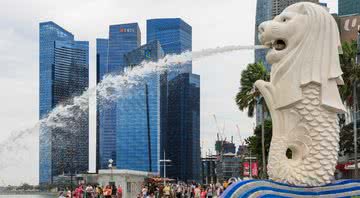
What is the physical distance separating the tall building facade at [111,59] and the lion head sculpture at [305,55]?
8088cm

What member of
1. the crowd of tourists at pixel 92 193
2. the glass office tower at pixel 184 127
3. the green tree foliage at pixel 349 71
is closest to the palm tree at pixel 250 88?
the green tree foliage at pixel 349 71

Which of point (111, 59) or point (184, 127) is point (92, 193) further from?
point (111, 59)

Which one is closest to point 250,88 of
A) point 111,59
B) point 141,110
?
point 141,110

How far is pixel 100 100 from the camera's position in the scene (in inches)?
985

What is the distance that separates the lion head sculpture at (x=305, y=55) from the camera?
14.1 meters

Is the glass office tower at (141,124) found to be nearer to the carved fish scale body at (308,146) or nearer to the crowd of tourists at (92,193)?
the crowd of tourists at (92,193)

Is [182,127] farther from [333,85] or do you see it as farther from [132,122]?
[333,85]

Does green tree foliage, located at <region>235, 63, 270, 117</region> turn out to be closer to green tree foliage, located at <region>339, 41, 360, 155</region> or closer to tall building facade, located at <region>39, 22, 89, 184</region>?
green tree foliage, located at <region>339, 41, 360, 155</region>

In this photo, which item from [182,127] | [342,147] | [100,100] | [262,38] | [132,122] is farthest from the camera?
[182,127]

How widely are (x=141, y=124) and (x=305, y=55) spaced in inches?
2905

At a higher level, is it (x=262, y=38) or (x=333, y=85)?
(x=262, y=38)

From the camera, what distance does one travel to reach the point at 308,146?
1405 cm

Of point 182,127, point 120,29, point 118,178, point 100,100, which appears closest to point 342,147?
point 118,178

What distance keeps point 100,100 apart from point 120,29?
8180 centimetres
